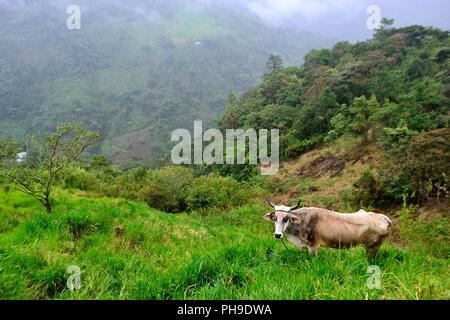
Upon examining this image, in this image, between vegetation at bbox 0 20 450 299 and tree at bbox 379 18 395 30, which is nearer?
vegetation at bbox 0 20 450 299

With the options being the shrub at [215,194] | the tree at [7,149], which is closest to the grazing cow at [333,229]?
the tree at [7,149]

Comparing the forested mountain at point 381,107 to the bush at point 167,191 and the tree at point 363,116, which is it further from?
the bush at point 167,191

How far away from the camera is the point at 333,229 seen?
6.67 metres

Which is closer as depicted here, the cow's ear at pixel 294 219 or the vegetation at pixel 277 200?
the vegetation at pixel 277 200

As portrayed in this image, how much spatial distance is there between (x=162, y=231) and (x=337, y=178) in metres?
23.0

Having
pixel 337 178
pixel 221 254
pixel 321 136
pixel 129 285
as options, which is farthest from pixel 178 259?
pixel 321 136

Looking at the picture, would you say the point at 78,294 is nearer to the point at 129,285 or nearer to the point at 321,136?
the point at 129,285

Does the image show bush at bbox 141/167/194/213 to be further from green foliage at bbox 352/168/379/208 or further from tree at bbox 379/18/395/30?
tree at bbox 379/18/395/30

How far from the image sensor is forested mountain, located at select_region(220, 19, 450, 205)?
19.1 metres

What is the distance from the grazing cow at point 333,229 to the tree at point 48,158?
9.56 meters

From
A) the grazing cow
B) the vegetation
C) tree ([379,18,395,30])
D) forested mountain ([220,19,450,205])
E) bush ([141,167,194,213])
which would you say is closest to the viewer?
the vegetation

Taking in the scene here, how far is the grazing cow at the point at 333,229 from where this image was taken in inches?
258

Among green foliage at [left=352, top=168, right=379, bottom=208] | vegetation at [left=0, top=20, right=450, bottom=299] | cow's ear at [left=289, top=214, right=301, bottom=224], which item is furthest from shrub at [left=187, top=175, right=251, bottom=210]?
cow's ear at [left=289, top=214, right=301, bottom=224]

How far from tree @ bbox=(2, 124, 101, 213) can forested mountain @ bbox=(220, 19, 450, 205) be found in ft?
47.3
